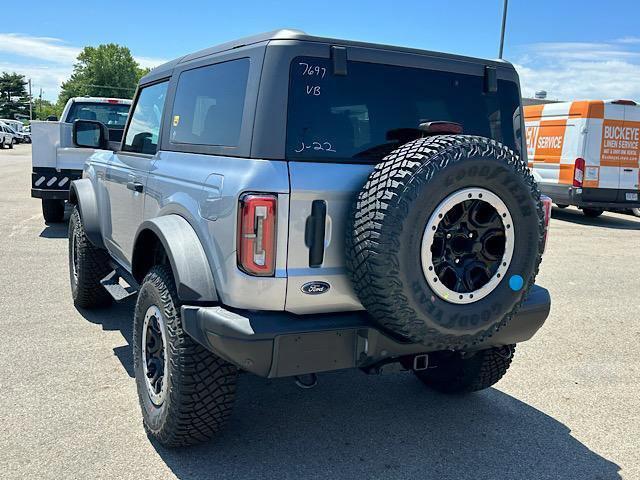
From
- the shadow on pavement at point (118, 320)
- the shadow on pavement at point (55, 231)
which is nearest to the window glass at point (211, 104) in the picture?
the shadow on pavement at point (118, 320)

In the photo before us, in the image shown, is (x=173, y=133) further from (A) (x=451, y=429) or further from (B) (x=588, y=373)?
(B) (x=588, y=373)

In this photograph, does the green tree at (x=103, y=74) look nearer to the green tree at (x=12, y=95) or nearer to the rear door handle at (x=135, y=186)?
the green tree at (x=12, y=95)

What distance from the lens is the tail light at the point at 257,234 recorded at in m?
2.47

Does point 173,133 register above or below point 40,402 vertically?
above

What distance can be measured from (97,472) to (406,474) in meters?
1.46

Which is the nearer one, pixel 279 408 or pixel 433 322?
pixel 433 322

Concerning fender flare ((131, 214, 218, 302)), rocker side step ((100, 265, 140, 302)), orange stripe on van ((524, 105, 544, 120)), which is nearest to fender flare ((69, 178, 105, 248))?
rocker side step ((100, 265, 140, 302))

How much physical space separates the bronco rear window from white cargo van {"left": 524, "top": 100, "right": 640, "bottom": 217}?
→ 32.6ft

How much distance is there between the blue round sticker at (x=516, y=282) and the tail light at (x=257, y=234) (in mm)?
1052

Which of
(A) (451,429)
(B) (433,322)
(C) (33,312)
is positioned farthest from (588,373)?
(C) (33,312)

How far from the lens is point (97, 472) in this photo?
279cm

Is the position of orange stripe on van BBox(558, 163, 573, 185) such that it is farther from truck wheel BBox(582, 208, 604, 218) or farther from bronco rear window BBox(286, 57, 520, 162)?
bronco rear window BBox(286, 57, 520, 162)

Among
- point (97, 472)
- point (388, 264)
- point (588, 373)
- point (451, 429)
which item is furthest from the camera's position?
point (588, 373)

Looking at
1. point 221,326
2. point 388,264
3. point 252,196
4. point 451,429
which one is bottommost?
point 451,429
